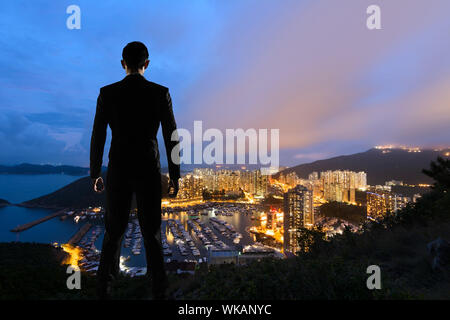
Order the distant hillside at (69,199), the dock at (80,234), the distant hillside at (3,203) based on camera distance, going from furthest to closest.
Answer: the distant hillside at (69,199) → the distant hillside at (3,203) → the dock at (80,234)

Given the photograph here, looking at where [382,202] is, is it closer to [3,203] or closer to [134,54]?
[134,54]

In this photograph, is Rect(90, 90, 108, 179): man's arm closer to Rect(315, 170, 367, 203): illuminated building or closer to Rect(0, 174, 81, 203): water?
Rect(315, 170, 367, 203): illuminated building

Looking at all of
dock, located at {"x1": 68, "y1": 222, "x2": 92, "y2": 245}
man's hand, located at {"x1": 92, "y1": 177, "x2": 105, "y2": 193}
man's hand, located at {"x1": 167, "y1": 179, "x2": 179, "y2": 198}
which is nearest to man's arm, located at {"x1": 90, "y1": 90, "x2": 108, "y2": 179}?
man's hand, located at {"x1": 92, "y1": 177, "x2": 105, "y2": 193}

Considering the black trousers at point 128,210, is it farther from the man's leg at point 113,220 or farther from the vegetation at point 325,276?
the vegetation at point 325,276

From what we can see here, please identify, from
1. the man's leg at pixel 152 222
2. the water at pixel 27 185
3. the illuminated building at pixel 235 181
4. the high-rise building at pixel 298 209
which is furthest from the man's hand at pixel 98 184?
the water at pixel 27 185

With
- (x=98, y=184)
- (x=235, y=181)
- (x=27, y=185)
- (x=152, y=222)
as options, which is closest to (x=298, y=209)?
(x=152, y=222)

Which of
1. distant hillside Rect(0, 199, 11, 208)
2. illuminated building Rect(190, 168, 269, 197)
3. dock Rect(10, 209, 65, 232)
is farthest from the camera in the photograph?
illuminated building Rect(190, 168, 269, 197)
